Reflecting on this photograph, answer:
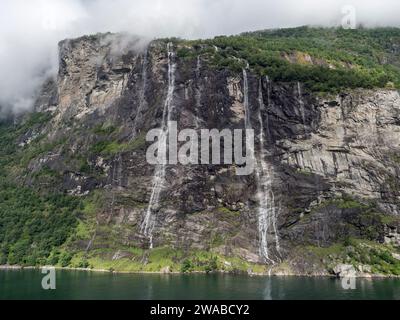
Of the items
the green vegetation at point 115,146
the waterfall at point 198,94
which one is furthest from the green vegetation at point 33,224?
the waterfall at point 198,94

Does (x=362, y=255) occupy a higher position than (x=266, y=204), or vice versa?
(x=266, y=204)

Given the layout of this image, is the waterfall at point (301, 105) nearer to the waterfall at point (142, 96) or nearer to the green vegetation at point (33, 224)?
the waterfall at point (142, 96)

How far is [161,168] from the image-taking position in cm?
13562

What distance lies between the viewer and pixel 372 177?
127312 millimetres

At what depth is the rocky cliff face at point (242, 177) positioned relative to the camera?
400ft

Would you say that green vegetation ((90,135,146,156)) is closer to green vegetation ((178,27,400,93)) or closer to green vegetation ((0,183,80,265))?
green vegetation ((0,183,80,265))

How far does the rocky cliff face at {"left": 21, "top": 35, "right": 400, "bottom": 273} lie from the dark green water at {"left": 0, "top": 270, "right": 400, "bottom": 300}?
1358 centimetres

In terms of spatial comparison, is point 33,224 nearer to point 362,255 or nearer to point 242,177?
point 242,177

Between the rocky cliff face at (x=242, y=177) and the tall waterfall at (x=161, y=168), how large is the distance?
1.54 ft

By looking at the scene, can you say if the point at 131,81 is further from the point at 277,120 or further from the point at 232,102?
the point at 277,120

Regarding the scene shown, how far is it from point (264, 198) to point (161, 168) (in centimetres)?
2503

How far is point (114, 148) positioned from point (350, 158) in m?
57.5

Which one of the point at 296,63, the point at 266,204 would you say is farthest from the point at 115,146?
the point at 296,63
